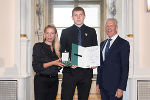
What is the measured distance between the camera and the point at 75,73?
3.05m

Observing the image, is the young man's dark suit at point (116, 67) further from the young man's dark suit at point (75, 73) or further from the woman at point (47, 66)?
the woman at point (47, 66)

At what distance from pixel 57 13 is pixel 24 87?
14.3 ft

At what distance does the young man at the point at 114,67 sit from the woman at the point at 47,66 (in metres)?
0.58

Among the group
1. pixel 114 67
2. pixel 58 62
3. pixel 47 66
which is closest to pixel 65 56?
pixel 58 62

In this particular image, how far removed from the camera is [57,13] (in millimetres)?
8242

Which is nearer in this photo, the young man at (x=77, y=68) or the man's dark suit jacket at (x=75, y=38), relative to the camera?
the young man at (x=77, y=68)

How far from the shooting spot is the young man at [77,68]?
3057 millimetres

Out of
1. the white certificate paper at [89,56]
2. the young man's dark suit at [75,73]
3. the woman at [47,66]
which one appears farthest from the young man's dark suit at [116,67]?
the woman at [47,66]

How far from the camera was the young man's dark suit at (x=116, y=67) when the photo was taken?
2965mm

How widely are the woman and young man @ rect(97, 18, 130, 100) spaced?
0.58 metres

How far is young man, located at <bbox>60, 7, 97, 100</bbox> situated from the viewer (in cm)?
306

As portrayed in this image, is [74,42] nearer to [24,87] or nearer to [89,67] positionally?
[89,67]

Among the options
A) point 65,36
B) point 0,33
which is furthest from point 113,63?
point 0,33

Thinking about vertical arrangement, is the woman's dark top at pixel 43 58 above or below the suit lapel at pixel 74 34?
below
